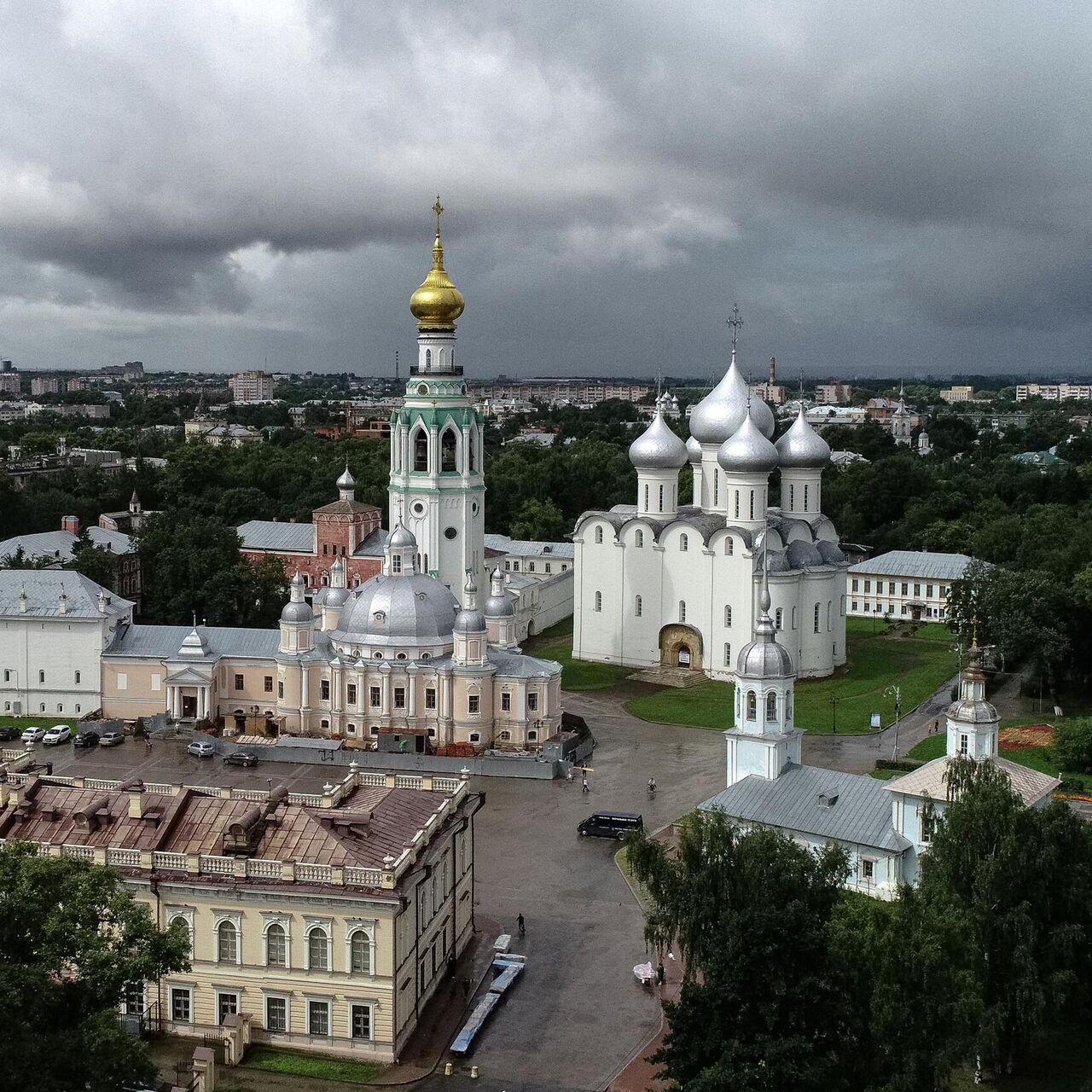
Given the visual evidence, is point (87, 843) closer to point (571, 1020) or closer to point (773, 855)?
point (571, 1020)

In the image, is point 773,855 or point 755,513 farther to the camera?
point 755,513

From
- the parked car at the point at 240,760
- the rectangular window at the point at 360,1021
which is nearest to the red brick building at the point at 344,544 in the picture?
the parked car at the point at 240,760

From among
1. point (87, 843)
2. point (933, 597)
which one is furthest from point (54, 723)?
point (933, 597)

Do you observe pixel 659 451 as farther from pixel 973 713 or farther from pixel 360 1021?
pixel 360 1021

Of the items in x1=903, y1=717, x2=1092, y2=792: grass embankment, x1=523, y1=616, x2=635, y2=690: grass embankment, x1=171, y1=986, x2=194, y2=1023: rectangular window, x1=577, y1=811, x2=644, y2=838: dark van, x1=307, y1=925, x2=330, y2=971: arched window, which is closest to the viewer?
x1=307, y1=925, x2=330, y2=971: arched window

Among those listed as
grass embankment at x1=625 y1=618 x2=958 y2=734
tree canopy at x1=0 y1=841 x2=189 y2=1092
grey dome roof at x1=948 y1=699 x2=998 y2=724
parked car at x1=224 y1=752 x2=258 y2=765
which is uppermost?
grey dome roof at x1=948 y1=699 x2=998 y2=724

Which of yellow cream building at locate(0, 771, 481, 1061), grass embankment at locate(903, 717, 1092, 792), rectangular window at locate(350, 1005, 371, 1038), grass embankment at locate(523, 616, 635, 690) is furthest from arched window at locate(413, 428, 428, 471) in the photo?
rectangular window at locate(350, 1005, 371, 1038)

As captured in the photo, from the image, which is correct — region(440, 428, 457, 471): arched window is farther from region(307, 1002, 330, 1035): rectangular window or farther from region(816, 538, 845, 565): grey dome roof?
region(307, 1002, 330, 1035): rectangular window
